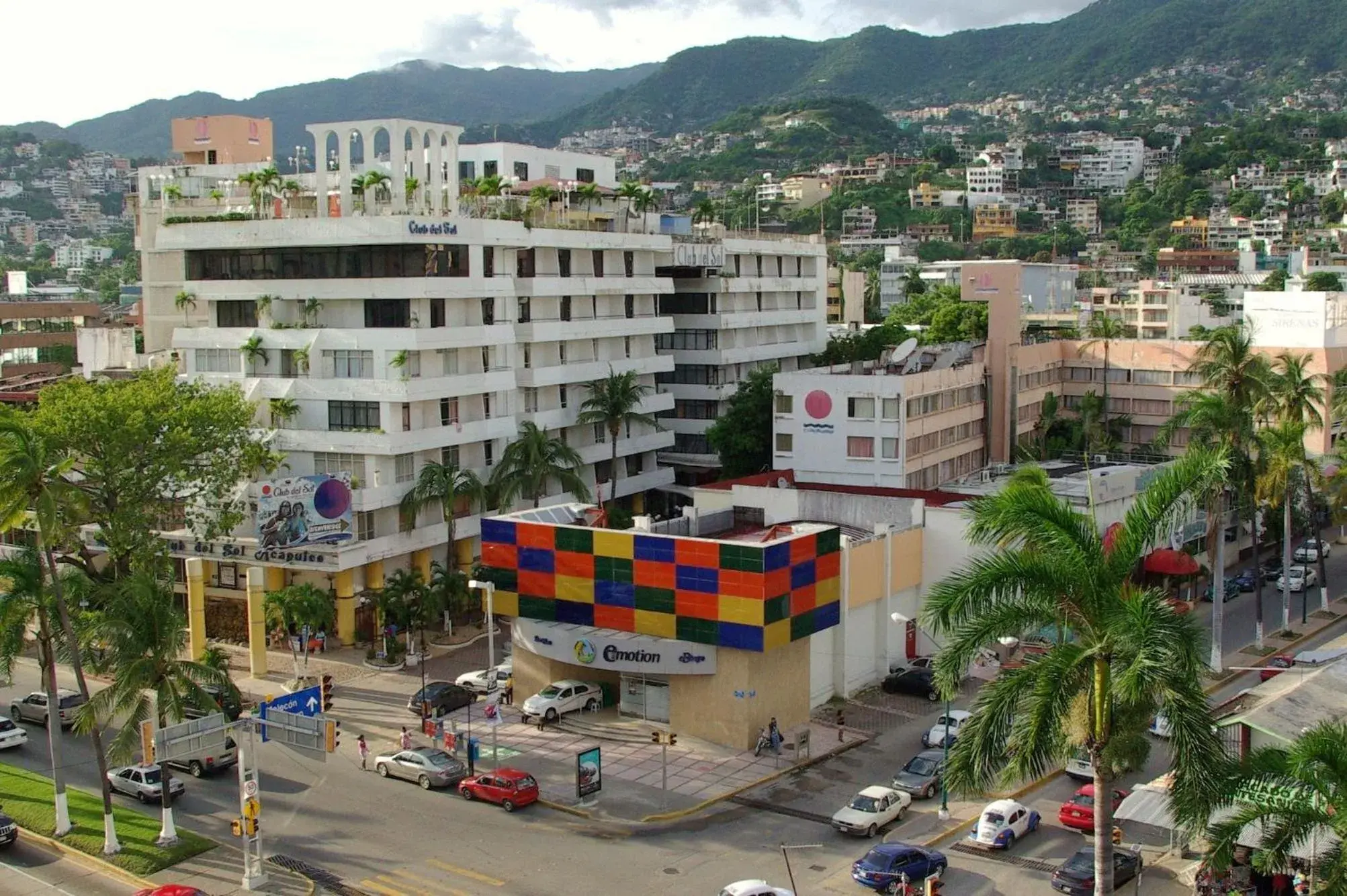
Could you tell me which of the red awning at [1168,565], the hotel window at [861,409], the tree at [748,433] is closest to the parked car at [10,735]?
the hotel window at [861,409]

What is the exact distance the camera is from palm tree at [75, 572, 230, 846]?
1566 inches

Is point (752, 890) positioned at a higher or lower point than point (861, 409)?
lower

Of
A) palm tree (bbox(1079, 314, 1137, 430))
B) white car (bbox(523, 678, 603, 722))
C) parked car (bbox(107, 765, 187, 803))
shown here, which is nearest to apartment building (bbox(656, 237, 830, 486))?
palm tree (bbox(1079, 314, 1137, 430))

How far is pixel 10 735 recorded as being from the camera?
5019cm

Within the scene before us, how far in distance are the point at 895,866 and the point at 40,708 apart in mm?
32445

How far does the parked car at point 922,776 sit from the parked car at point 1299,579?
3359cm

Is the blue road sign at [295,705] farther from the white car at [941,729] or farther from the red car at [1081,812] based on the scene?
the red car at [1081,812]

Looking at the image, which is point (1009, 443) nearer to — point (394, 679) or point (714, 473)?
point (714, 473)

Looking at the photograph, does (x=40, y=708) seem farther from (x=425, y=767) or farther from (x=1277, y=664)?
(x=1277, y=664)

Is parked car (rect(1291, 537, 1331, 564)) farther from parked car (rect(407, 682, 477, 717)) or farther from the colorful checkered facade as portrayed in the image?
parked car (rect(407, 682, 477, 717))

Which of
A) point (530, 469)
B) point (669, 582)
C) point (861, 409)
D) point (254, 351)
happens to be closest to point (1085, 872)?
point (669, 582)

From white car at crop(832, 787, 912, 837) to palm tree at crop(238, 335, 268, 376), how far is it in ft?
123

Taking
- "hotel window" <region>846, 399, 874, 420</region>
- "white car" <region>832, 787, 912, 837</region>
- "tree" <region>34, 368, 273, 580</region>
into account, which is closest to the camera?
"white car" <region>832, 787, 912, 837</region>

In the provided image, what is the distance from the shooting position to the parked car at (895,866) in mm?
37531
